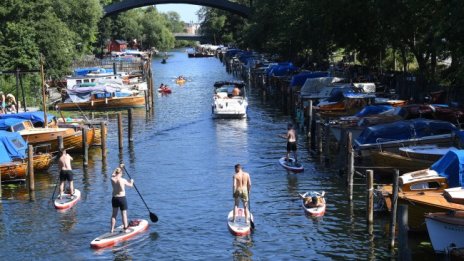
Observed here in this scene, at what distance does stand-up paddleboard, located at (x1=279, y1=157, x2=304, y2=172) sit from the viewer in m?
37.8

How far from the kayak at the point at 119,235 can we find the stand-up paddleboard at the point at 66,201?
4.71m

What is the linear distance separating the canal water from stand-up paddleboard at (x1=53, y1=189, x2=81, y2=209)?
0.31 m

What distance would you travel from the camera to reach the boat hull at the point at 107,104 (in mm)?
66562

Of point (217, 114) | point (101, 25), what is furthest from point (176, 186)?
point (101, 25)

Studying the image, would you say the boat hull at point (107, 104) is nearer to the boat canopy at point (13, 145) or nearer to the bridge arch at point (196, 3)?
the boat canopy at point (13, 145)

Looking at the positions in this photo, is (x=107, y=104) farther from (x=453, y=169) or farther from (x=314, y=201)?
(x=453, y=169)

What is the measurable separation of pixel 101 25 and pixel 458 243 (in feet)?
438

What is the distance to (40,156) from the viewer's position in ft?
124

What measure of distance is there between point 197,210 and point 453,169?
10489mm

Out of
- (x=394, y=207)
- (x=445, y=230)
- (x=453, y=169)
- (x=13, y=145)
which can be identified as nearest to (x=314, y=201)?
(x=453, y=169)

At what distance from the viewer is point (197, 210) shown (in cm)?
3123

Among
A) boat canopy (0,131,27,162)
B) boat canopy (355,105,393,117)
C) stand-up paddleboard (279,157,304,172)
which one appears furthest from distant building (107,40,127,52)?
stand-up paddleboard (279,157,304,172)

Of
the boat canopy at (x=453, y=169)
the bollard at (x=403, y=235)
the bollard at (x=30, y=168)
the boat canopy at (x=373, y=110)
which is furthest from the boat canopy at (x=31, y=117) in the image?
the bollard at (x=403, y=235)

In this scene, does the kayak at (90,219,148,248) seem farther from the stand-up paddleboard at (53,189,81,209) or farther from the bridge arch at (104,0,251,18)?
the bridge arch at (104,0,251,18)
